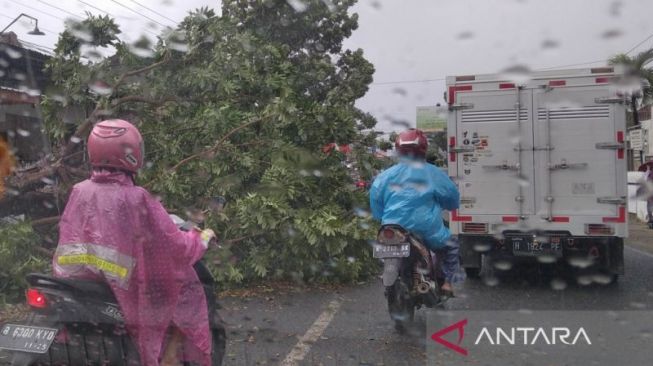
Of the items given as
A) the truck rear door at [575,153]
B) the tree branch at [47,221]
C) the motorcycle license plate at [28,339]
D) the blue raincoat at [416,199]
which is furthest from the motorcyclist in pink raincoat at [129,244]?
the truck rear door at [575,153]

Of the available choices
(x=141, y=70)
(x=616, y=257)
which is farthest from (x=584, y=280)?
(x=141, y=70)

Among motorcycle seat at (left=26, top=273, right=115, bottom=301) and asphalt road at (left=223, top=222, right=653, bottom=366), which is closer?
motorcycle seat at (left=26, top=273, right=115, bottom=301)

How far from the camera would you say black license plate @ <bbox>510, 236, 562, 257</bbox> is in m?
8.08

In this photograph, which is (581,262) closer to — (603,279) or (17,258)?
(603,279)

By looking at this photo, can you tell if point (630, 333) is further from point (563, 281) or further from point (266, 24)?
point (266, 24)

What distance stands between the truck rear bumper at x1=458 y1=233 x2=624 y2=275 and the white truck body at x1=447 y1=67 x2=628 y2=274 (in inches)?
6.0

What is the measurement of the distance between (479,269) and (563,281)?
107 centimetres

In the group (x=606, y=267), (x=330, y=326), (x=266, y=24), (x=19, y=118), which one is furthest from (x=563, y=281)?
(x=19, y=118)

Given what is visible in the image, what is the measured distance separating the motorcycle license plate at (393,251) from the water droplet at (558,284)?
359 centimetres

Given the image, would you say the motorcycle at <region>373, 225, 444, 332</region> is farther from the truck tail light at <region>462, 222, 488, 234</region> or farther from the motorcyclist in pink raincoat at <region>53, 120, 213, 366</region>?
the truck tail light at <region>462, 222, 488, 234</region>

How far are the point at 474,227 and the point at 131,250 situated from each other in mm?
6071

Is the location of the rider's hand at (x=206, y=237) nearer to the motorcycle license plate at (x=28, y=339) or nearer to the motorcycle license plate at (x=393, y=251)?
the motorcycle license plate at (x=28, y=339)

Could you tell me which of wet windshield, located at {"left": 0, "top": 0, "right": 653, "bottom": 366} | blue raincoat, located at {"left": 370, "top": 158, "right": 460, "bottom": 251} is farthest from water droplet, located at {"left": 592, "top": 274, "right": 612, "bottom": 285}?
blue raincoat, located at {"left": 370, "top": 158, "right": 460, "bottom": 251}

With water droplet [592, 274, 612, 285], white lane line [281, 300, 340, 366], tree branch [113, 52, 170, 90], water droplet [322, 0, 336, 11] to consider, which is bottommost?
white lane line [281, 300, 340, 366]
